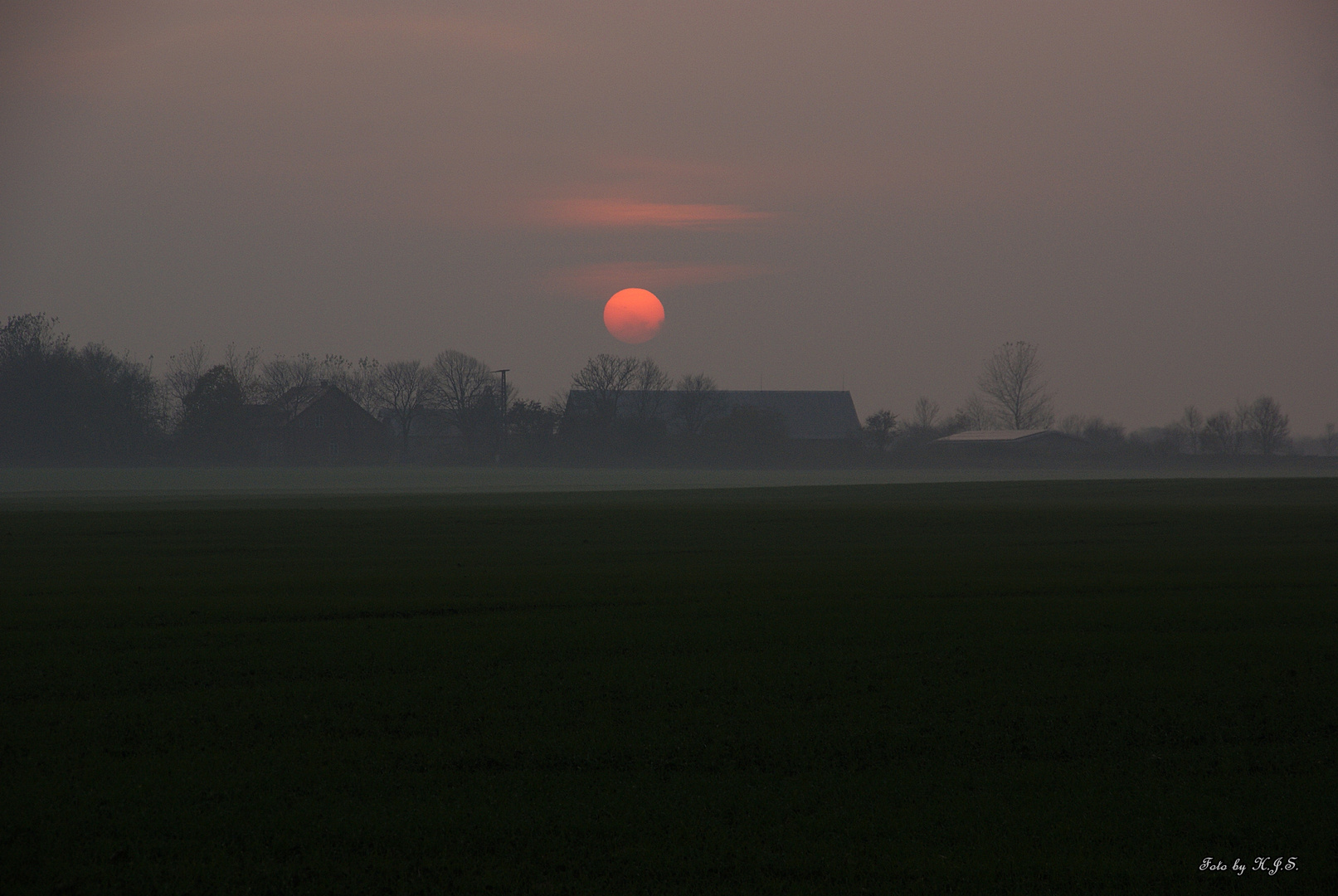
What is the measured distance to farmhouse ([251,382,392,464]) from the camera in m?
138

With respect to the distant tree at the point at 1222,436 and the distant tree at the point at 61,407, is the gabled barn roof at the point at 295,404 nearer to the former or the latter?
the distant tree at the point at 61,407

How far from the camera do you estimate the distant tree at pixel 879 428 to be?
13900 centimetres

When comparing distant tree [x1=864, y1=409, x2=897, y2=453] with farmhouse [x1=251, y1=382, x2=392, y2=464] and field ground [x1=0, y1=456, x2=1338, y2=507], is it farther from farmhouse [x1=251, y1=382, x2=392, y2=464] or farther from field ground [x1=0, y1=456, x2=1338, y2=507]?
farmhouse [x1=251, y1=382, x2=392, y2=464]

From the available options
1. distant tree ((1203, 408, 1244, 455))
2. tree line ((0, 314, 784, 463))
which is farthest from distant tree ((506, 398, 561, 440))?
distant tree ((1203, 408, 1244, 455))

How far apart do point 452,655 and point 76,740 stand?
180 inches

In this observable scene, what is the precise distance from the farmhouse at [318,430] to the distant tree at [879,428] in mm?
58597

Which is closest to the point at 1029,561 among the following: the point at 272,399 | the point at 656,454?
the point at 656,454

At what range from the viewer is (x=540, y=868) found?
24.7 feet

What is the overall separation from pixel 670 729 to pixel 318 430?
456 ft

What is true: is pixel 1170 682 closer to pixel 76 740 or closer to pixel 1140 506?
pixel 76 740

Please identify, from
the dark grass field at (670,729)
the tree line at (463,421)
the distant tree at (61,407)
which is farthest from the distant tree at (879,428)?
the dark grass field at (670,729)

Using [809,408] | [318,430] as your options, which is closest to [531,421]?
[318,430]

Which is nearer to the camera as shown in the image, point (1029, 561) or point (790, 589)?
point (790, 589)

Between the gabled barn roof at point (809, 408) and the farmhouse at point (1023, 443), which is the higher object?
the gabled barn roof at point (809, 408)
